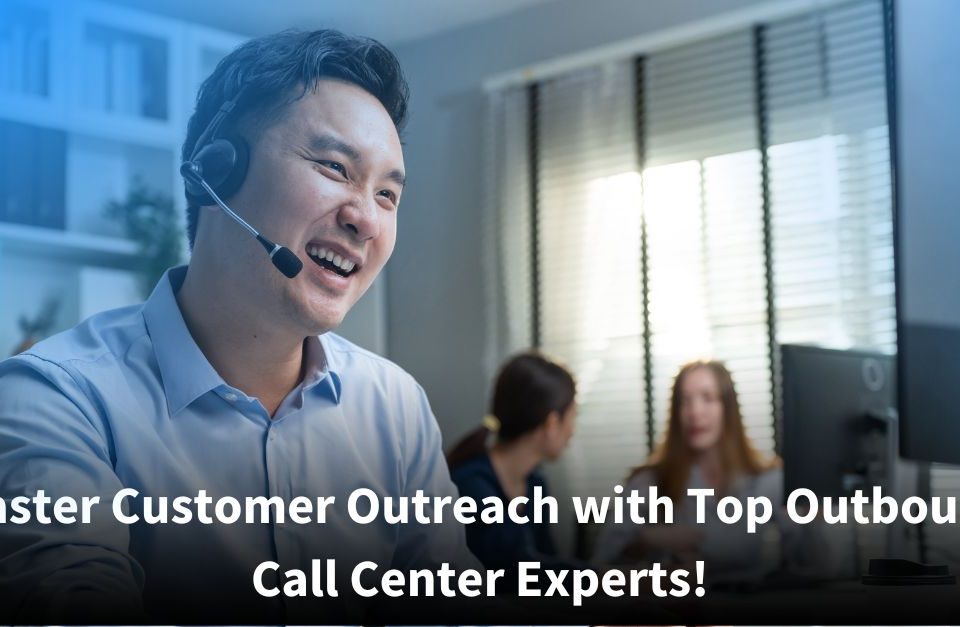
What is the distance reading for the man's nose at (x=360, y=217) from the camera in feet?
2.24

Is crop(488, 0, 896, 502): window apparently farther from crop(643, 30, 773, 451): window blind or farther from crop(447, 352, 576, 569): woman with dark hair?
crop(447, 352, 576, 569): woman with dark hair

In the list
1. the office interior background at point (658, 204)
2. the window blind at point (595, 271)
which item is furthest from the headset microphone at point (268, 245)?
the window blind at point (595, 271)

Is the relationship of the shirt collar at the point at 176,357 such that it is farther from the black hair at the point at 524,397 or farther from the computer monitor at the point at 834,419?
the black hair at the point at 524,397

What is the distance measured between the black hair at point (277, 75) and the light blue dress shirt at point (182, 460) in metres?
0.10

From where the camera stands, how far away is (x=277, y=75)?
26.6 inches

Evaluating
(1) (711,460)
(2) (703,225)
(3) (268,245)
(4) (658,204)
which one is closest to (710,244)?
(2) (703,225)

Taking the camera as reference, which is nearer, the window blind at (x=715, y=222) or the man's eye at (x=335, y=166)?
the man's eye at (x=335, y=166)

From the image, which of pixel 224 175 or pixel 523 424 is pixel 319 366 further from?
pixel 523 424

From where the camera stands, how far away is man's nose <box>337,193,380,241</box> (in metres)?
0.68

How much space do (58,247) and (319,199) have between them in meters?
0.19

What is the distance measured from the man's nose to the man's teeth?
0.02m

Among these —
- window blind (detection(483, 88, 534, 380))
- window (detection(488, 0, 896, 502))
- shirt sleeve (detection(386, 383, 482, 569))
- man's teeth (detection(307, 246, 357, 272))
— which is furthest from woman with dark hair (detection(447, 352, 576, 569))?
man's teeth (detection(307, 246, 357, 272))

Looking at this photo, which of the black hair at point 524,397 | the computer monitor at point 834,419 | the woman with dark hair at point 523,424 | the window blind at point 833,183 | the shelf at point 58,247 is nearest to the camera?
the shelf at point 58,247

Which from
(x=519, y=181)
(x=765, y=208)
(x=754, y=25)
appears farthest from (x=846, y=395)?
(x=754, y=25)
